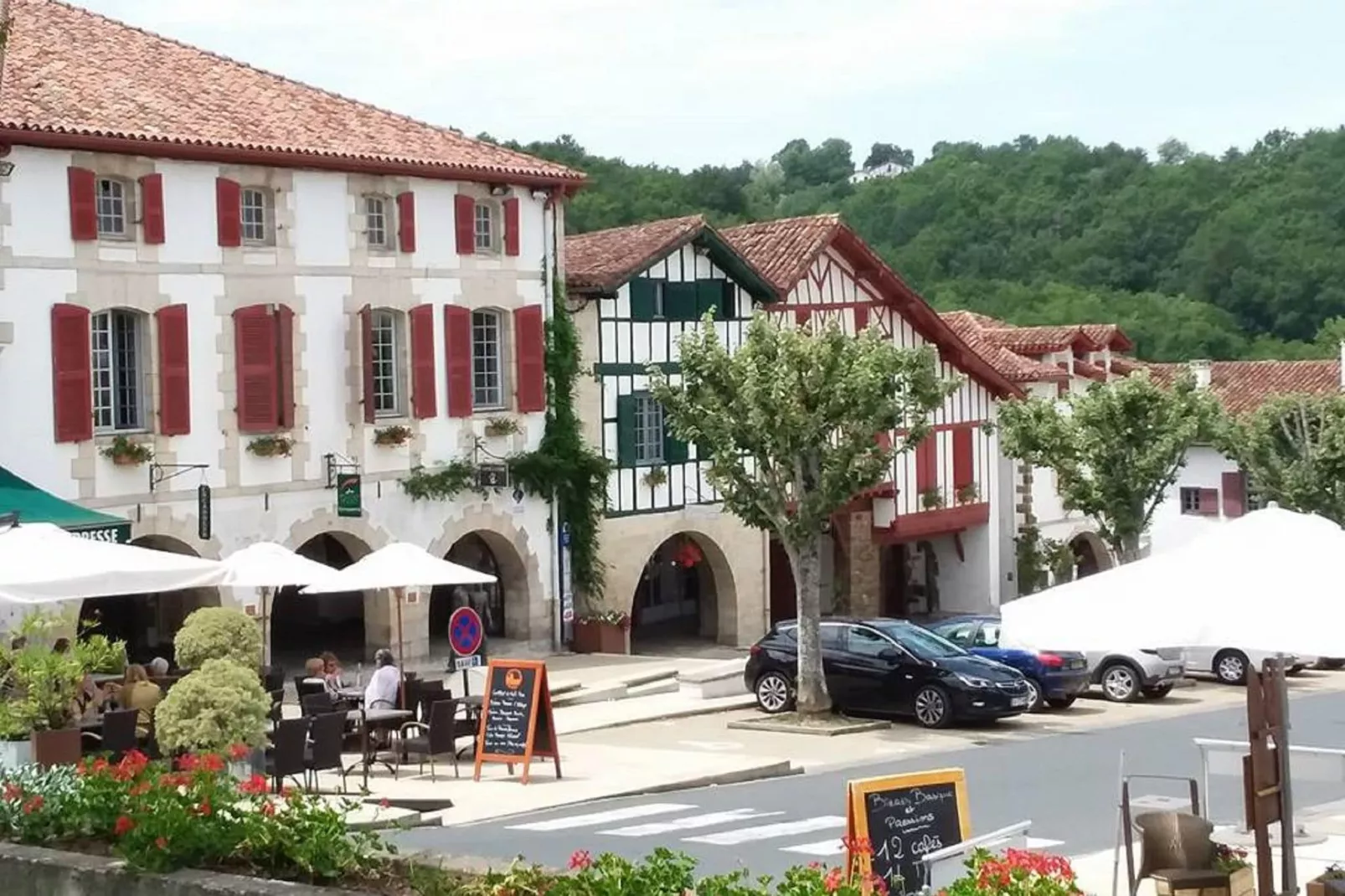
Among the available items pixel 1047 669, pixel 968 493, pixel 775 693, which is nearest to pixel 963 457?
pixel 968 493

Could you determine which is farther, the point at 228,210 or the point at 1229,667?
the point at 1229,667

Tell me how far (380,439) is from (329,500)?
1163 millimetres

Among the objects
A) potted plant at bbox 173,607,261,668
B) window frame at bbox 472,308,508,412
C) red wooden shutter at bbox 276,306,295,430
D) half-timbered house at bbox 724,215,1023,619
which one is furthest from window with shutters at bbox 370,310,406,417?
potted plant at bbox 173,607,261,668

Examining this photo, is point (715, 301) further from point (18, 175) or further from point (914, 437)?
point (18, 175)

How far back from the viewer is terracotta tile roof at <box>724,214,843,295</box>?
116 feet

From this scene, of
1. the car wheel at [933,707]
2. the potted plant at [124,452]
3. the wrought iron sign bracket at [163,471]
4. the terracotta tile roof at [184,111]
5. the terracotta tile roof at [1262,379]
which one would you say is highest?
the terracotta tile roof at [184,111]

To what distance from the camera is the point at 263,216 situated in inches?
1065

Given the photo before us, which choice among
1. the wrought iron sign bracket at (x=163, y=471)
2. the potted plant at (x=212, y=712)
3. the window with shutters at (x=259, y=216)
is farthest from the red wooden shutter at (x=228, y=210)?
the potted plant at (x=212, y=712)

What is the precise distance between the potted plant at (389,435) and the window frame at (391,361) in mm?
305

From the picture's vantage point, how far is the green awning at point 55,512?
2250 centimetres

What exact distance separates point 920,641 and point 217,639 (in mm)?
9514

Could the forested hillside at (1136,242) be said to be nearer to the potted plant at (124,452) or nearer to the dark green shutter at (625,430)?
the dark green shutter at (625,430)

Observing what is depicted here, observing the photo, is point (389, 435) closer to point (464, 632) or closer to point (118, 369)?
point (118, 369)

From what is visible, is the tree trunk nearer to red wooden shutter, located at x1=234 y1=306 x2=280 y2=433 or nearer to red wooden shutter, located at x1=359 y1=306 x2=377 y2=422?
red wooden shutter, located at x1=359 y1=306 x2=377 y2=422
